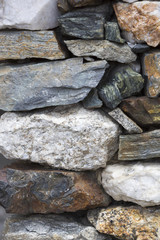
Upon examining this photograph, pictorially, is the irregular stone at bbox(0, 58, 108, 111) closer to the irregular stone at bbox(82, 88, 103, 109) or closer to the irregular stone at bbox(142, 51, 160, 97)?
the irregular stone at bbox(82, 88, 103, 109)

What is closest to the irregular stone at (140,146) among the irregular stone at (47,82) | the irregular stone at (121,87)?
the irregular stone at (121,87)

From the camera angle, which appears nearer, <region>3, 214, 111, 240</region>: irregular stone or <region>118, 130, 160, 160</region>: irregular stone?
<region>118, 130, 160, 160</region>: irregular stone

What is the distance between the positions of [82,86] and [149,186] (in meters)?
0.54

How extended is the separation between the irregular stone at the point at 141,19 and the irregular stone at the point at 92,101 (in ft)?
1.02

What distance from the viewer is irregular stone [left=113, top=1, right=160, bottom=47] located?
1.36 metres

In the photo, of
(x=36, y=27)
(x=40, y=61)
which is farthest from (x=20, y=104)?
(x=36, y=27)

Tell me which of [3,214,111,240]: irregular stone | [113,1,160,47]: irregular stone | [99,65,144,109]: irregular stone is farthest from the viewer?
[3,214,111,240]: irregular stone

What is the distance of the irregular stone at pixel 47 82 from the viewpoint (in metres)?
1.47

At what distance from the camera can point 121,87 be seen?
4.82 feet

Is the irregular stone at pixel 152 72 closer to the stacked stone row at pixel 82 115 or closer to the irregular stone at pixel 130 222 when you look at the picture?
the stacked stone row at pixel 82 115

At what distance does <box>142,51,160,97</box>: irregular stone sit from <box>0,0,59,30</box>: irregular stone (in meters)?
0.49

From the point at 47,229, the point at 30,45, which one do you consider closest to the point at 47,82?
the point at 30,45

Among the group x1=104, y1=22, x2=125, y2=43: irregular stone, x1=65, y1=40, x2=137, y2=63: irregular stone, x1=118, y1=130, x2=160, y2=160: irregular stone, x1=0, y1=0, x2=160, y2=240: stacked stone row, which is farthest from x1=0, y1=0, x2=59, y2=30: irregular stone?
x1=118, y1=130, x2=160, y2=160: irregular stone

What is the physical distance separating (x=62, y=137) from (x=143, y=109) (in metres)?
0.39
